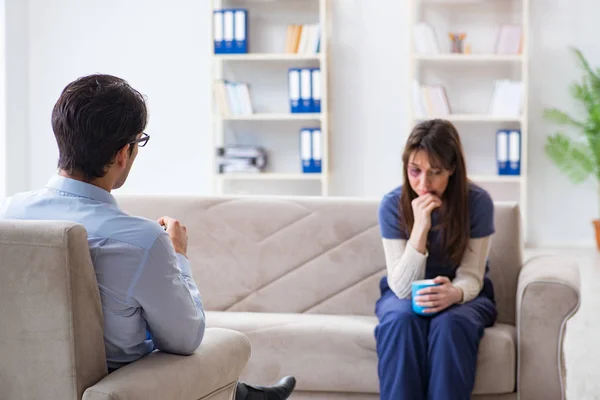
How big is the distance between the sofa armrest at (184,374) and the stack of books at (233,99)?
14.9ft

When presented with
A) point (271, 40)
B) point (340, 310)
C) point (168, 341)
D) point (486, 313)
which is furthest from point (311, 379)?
point (271, 40)

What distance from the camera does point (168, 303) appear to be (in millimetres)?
1798

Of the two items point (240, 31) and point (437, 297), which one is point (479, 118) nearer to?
point (240, 31)

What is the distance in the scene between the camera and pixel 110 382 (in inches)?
67.7

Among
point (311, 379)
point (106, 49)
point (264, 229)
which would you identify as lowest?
point (311, 379)

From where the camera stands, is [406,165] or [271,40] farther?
[271,40]

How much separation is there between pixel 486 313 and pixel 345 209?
666 mm

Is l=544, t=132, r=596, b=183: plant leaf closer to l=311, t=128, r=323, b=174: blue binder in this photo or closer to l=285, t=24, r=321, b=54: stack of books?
l=311, t=128, r=323, b=174: blue binder

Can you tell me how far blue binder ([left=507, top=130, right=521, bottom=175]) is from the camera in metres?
6.29

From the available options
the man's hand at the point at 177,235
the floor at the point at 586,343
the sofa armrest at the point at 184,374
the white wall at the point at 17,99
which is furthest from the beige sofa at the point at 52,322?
the white wall at the point at 17,99

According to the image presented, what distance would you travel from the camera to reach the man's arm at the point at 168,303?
1.77 metres

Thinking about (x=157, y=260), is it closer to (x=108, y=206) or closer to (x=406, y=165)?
(x=108, y=206)

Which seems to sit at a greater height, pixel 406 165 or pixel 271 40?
pixel 271 40

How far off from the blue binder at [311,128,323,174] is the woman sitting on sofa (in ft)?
11.0
